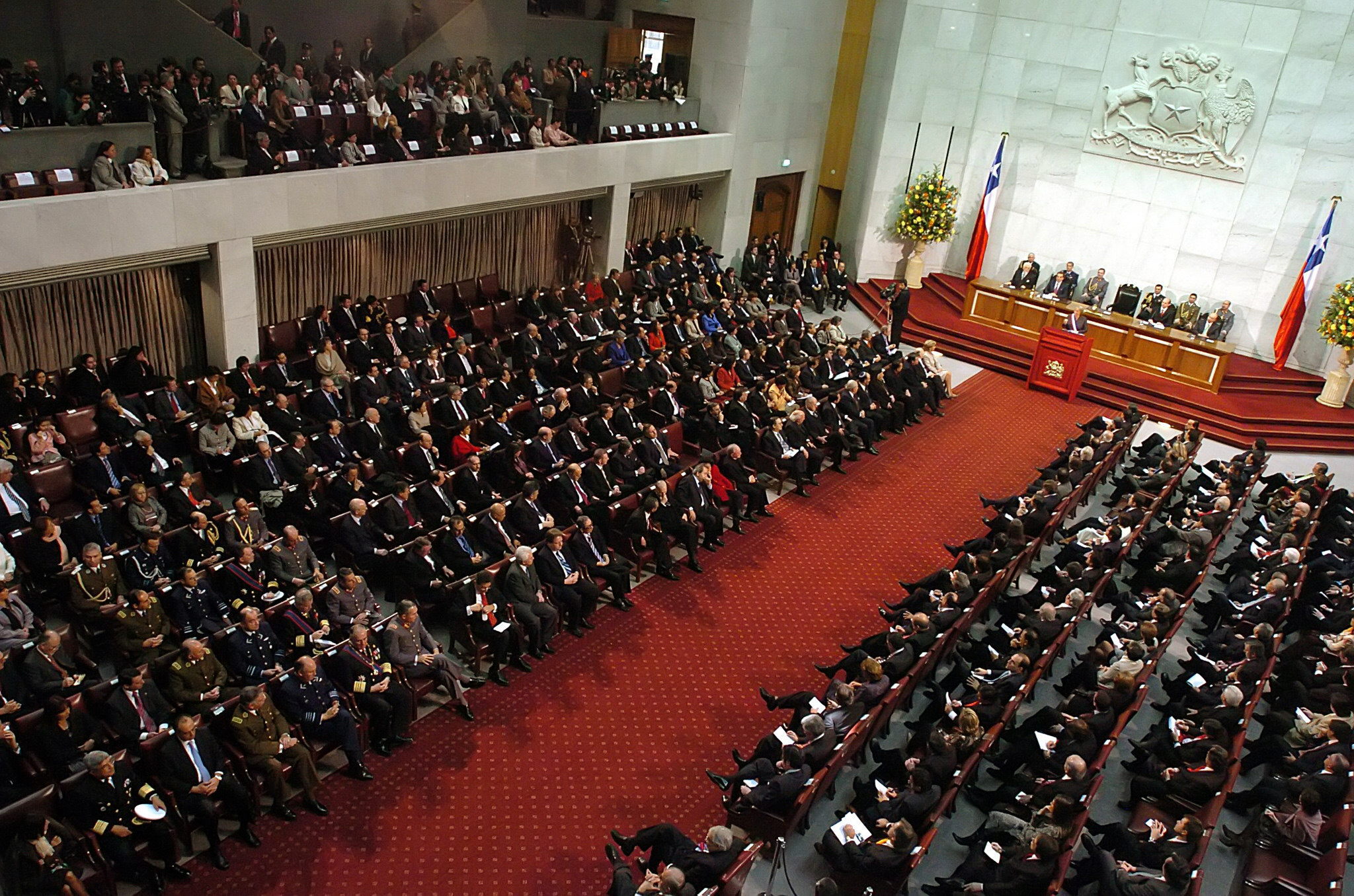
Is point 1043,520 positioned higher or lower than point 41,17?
lower

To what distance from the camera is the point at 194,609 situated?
8.17 m

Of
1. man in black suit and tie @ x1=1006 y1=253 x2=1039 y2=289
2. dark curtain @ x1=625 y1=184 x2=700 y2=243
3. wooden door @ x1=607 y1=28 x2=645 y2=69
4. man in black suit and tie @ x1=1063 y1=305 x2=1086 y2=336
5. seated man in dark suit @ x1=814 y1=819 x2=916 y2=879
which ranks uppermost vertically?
wooden door @ x1=607 y1=28 x2=645 y2=69

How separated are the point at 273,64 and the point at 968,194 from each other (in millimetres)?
13198

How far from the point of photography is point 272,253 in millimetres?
13258

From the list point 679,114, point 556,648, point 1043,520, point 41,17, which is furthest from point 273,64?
point 1043,520

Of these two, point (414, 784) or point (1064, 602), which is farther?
point (1064, 602)

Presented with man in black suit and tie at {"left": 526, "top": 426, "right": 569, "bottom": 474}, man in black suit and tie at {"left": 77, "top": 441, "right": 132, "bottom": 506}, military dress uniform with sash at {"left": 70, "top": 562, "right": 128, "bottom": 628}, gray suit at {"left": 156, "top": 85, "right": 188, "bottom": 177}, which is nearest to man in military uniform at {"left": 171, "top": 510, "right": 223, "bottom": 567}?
military dress uniform with sash at {"left": 70, "top": 562, "right": 128, "bottom": 628}

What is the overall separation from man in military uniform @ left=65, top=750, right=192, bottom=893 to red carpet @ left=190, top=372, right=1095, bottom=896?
11.4 inches

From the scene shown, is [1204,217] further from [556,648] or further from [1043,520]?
[556,648]

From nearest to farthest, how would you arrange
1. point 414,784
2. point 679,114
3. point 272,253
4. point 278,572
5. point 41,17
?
point 414,784 < point 278,572 < point 41,17 < point 272,253 < point 679,114

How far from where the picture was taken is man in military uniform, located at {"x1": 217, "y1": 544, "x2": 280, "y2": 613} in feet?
27.7

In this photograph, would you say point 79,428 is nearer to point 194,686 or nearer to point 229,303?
point 229,303

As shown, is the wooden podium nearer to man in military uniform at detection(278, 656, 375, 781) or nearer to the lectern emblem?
the lectern emblem

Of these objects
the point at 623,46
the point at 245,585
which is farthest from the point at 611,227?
the point at 245,585
